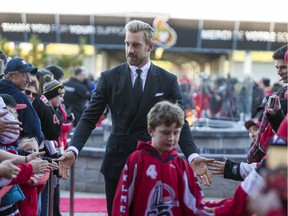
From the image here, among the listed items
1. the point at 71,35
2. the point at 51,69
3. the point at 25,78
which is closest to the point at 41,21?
the point at 71,35

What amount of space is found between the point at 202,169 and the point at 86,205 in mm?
4673

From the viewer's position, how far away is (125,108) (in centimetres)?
563

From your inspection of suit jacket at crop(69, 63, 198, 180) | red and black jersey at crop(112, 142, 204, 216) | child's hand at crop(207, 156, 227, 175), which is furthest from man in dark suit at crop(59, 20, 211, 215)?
red and black jersey at crop(112, 142, 204, 216)

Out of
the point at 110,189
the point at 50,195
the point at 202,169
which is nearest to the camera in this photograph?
the point at 202,169

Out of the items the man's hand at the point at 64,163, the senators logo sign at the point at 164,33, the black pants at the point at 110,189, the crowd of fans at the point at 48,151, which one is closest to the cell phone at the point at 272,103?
the crowd of fans at the point at 48,151

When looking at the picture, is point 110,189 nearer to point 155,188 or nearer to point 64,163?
point 64,163

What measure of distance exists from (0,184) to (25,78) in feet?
6.00

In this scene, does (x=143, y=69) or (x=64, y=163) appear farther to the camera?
(x=143, y=69)

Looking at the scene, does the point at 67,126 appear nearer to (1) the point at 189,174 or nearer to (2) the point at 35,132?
(2) the point at 35,132

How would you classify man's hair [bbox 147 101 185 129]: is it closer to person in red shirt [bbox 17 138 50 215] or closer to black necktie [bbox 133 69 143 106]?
black necktie [bbox 133 69 143 106]

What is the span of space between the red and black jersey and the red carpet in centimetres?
495

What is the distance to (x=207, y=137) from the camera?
14.0 meters

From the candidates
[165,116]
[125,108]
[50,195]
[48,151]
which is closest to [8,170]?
[165,116]

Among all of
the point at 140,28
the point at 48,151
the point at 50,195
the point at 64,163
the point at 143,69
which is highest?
the point at 140,28
